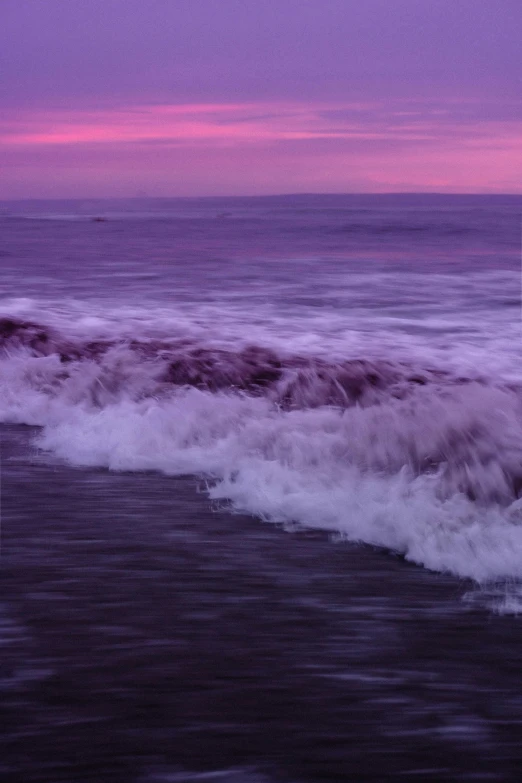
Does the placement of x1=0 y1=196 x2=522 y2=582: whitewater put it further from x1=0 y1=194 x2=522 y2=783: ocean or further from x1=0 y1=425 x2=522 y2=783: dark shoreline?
x1=0 y1=425 x2=522 y2=783: dark shoreline

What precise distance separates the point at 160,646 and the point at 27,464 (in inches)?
81.9

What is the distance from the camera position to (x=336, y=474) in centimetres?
365

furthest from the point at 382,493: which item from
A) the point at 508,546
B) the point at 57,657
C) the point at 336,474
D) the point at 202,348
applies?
the point at 202,348

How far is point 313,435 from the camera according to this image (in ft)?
13.3

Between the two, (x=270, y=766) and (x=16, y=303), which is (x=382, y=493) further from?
(x=16, y=303)

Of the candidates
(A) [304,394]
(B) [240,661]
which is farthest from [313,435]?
(B) [240,661]

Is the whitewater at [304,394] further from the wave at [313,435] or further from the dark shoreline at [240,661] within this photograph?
the dark shoreline at [240,661]

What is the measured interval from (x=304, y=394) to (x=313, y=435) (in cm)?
121

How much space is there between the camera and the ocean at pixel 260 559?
1.85m

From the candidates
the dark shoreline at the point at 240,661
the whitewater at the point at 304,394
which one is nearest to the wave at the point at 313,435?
the whitewater at the point at 304,394

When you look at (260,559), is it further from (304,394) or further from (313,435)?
(304,394)

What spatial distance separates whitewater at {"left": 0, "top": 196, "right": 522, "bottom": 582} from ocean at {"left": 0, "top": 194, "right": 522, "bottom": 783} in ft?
0.06

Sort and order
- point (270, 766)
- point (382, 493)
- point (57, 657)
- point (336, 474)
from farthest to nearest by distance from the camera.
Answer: point (336, 474)
point (382, 493)
point (57, 657)
point (270, 766)

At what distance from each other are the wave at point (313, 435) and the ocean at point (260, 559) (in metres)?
0.01
